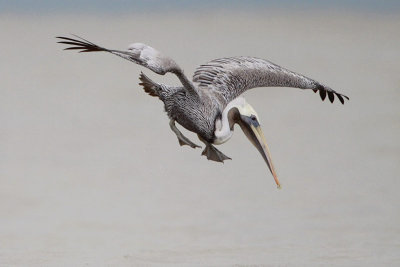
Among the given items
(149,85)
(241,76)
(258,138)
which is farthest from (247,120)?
(149,85)

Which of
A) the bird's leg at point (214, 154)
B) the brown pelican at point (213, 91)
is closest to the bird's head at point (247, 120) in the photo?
the brown pelican at point (213, 91)

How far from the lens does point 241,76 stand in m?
10.2

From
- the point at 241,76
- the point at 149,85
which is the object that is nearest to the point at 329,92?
the point at 241,76

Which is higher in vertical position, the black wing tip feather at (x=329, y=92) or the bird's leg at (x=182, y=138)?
the black wing tip feather at (x=329, y=92)

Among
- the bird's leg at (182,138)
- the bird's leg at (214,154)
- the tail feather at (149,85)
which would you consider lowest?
the bird's leg at (214,154)

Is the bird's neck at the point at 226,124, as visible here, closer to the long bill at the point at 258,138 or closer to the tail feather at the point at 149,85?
the long bill at the point at 258,138

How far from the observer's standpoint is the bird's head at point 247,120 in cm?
988

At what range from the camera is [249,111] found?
9953 millimetres

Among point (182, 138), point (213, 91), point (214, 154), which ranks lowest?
point (214, 154)

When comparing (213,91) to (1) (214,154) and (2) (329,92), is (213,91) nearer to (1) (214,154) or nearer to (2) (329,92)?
(1) (214,154)

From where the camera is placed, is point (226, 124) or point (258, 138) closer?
point (226, 124)

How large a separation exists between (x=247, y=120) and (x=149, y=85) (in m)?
0.71

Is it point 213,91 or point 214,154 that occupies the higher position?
point 213,91

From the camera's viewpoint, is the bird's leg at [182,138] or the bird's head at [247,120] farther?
the bird's leg at [182,138]
